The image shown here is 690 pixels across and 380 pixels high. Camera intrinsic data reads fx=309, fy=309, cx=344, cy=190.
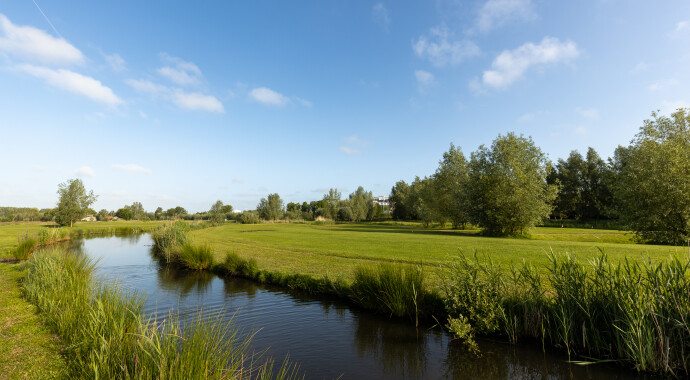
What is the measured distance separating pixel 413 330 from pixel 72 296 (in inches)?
380

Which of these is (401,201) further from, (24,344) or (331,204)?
(24,344)

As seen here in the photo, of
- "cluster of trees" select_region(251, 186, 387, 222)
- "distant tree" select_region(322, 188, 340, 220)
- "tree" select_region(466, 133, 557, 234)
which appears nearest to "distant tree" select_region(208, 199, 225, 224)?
"cluster of trees" select_region(251, 186, 387, 222)

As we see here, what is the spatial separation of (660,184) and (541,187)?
1066cm

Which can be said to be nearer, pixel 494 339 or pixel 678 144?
pixel 494 339

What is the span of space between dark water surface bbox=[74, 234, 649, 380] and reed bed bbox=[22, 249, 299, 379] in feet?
1.72

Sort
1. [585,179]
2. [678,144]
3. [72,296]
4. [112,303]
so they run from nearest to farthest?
[112,303] → [72,296] → [678,144] → [585,179]

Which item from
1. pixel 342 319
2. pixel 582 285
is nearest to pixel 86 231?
pixel 342 319

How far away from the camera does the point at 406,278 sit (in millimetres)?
10422

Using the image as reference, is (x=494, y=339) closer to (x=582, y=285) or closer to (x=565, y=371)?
(x=565, y=371)

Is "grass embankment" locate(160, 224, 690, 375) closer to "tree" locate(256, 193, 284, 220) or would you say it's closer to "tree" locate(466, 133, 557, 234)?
"tree" locate(466, 133, 557, 234)

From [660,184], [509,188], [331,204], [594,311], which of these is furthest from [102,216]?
[660,184]

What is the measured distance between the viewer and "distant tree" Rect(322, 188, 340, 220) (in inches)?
3807

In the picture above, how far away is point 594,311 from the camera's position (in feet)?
A: 24.1

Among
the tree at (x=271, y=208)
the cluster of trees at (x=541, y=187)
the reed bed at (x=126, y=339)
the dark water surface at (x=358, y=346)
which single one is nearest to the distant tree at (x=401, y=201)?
the tree at (x=271, y=208)
